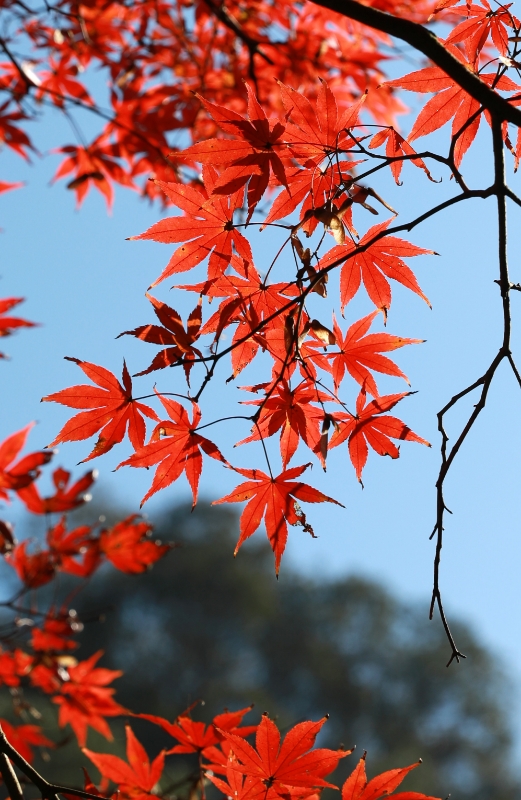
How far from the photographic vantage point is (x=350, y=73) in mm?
2195

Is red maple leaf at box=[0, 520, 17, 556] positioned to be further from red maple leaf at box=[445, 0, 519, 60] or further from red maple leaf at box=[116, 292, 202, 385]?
red maple leaf at box=[445, 0, 519, 60]

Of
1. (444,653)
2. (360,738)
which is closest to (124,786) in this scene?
(360,738)

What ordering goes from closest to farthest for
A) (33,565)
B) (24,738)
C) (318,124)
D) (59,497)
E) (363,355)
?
(318,124) < (363,355) < (59,497) < (33,565) < (24,738)

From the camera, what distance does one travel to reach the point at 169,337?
0.73 metres

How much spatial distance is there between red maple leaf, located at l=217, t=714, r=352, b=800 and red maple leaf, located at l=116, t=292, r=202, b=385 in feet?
1.37

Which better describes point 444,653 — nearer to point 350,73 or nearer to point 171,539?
point 171,539

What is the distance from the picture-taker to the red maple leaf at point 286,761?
2.52 ft

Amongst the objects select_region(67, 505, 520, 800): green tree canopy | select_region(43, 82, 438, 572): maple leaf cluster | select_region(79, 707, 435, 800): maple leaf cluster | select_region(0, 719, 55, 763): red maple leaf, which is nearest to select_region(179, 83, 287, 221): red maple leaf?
select_region(43, 82, 438, 572): maple leaf cluster

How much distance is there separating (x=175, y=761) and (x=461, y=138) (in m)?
7.13

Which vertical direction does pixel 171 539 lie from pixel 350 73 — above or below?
below

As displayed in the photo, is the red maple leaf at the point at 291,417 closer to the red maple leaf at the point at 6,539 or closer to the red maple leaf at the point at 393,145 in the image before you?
the red maple leaf at the point at 393,145

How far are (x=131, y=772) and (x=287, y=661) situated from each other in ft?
25.4

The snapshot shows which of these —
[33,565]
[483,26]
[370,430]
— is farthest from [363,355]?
[33,565]

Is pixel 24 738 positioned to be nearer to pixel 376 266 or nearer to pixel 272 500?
pixel 272 500
